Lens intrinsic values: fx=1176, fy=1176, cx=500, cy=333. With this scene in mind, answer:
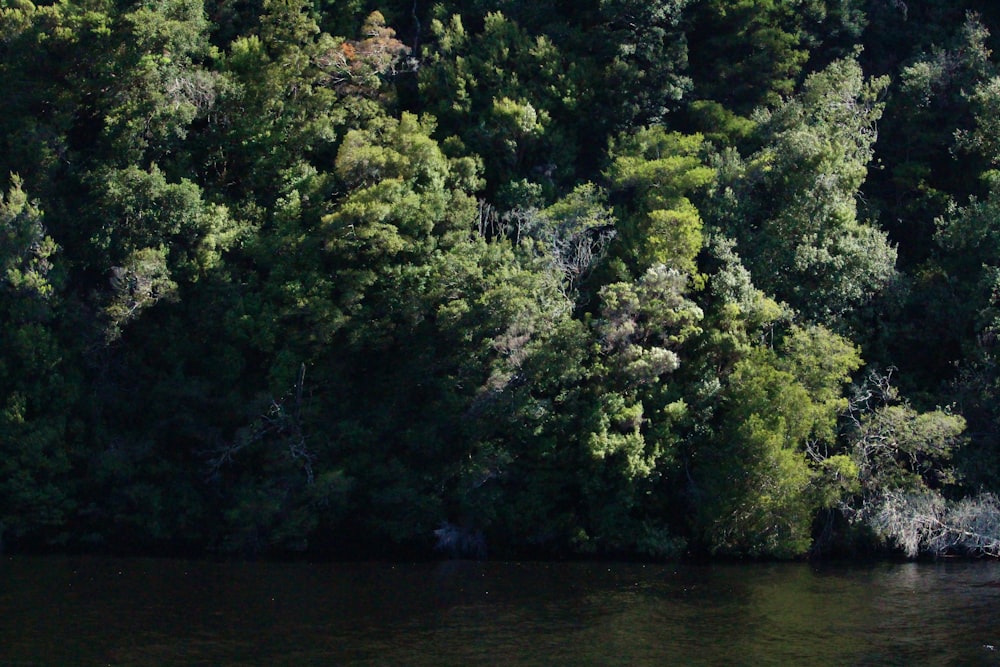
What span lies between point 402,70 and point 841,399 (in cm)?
2541

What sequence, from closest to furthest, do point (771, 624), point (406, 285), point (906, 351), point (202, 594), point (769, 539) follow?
point (771, 624), point (202, 594), point (769, 539), point (406, 285), point (906, 351)

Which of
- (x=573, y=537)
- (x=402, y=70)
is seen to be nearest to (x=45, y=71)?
(x=402, y=70)

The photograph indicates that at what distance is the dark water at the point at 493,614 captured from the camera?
1207 inches

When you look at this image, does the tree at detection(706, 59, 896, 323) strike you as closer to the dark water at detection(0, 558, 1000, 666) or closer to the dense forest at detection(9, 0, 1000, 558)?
the dense forest at detection(9, 0, 1000, 558)

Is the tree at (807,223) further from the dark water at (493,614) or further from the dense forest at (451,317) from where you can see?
the dark water at (493,614)

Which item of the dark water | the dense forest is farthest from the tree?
the dark water

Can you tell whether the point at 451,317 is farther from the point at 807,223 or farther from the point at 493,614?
the point at 807,223

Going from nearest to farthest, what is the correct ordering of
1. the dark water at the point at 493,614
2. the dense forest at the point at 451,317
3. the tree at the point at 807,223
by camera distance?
the dark water at the point at 493,614 → the dense forest at the point at 451,317 → the tree at the point at 807,223

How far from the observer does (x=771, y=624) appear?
111 feet

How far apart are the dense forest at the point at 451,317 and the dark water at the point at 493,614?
2.88m

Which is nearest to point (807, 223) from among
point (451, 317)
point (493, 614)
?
point (451, 317)

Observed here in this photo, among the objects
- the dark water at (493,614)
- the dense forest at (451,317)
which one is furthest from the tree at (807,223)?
the dark water at (493,614)

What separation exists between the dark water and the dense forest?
288 cm

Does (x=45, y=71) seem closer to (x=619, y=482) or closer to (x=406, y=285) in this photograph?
(x=406, y=285)
